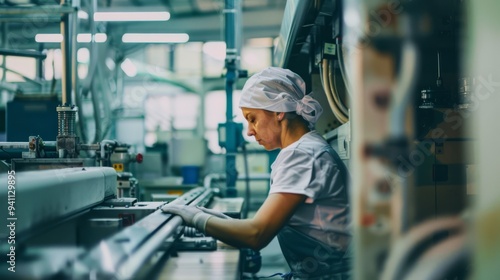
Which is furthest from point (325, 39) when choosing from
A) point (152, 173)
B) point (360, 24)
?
point (152, 173)

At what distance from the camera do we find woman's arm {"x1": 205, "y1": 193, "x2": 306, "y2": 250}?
1423 mm

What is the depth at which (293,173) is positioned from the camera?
4.85ft

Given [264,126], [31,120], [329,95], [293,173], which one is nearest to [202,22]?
[31,120]

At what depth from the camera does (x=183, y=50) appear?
8.87 meters

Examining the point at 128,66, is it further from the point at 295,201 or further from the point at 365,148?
the point at 365,148

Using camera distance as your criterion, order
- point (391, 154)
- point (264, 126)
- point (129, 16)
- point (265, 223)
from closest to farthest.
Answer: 1. point (391, 154)
2. point (265, 223)
3. point (264, 126)
4. point (129, 16)

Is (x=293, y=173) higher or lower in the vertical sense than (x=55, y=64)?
lower

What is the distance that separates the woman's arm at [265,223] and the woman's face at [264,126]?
1.10ft

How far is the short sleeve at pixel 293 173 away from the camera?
4.75 ft

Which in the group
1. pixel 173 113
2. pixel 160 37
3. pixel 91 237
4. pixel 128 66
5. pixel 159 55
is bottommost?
pixel 91 237

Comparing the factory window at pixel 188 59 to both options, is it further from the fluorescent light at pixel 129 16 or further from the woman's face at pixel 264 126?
the woman's face at pixel 264 126

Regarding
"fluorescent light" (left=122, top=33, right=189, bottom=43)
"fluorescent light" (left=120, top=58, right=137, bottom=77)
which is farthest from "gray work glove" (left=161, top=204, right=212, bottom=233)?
"fluorescent light" (left=120, top=58, right=137, bottom=77)

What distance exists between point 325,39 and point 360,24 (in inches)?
60.9

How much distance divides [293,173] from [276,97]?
1.01 ft
